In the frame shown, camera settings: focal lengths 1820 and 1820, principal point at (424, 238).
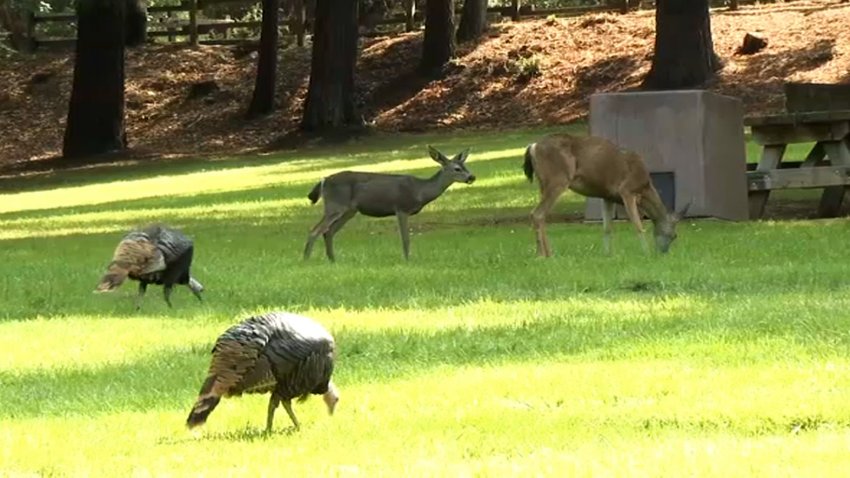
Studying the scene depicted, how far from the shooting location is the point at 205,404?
8484 mm

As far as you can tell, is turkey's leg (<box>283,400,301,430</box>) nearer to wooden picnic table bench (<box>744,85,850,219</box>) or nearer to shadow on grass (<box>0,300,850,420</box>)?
shadow on grass (<box>0,300,850,420</box>)

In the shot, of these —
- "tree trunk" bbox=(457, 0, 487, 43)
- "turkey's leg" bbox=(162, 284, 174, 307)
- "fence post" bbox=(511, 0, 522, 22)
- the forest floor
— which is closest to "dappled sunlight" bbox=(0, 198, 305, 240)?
"turkey's leg" bbox=(162, 284, 174, 307)

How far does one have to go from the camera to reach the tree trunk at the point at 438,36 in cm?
4588

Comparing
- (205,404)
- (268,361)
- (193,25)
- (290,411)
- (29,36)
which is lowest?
(29,36)

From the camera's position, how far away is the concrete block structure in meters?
22.4

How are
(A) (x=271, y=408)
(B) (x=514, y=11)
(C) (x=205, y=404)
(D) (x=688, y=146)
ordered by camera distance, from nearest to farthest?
(C) (x=205, y=404)
(A) (x=271, y=408)
(D) (x=688, y=146)
(B) (x=514, y=11)

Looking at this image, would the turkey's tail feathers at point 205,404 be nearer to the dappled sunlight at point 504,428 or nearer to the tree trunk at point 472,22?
the dappled sunlight at point 504,428

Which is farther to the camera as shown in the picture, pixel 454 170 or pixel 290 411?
pixel 454 170

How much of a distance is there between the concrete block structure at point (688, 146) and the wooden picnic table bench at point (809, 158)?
30cm

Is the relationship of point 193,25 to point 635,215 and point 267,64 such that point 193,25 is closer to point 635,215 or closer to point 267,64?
point 267,64

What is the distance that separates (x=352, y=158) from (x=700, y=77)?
7706 millimetres

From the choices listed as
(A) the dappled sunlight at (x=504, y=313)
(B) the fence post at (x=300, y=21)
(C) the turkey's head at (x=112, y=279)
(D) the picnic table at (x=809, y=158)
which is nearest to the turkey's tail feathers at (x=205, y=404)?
(A) the dappled sunlight at (x=504, y=313)

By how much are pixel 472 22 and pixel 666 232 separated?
1217 inches

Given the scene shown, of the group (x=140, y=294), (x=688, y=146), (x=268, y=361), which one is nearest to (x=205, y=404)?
(x=268, y=361)
